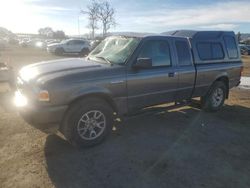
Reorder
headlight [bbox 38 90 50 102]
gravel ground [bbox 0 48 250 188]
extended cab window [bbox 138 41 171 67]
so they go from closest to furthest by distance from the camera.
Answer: gravel ground [bbox 0 48 250 188] → headlight [bbox 38 90 50 102] → extended cab window [bbox 138 41 171 67]

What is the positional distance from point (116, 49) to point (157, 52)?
0.82 meters

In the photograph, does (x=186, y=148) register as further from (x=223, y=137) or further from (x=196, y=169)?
(x=223, y=137)

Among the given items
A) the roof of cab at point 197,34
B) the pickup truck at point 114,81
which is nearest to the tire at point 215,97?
the pickup truck at point 114,81

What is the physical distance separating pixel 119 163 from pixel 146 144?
895 mm

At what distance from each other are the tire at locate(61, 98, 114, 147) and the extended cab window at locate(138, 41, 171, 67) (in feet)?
4.22

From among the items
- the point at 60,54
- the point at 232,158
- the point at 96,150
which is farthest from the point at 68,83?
the point at 60,54

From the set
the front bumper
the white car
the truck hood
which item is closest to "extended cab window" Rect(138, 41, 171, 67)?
the truck hood

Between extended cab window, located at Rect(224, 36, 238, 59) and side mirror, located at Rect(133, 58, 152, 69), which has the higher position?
extended cab window, located at Rect(224, 36, 238, 59)

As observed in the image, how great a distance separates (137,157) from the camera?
4.42m

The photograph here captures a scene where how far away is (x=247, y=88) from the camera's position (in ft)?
34.8

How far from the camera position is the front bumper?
4105 millimetres

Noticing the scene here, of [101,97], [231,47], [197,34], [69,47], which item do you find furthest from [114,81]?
[69,47]

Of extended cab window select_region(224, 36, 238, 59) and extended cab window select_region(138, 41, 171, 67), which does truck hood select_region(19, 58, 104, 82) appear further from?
extended cab window select_region(224, 36, 238, 59)

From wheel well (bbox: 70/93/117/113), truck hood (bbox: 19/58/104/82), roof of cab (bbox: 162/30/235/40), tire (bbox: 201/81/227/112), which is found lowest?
tire (bbox: 201/81/227/112)
